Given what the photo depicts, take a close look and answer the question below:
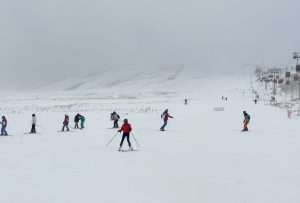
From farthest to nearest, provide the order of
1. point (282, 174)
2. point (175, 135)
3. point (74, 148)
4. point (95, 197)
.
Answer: point (175, 135)
point (74, 148)
point (282, 174)
point (95, 197)

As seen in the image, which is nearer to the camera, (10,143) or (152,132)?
(10,143)

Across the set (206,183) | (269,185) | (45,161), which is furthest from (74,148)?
(269,185)

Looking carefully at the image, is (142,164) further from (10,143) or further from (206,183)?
(10,143)

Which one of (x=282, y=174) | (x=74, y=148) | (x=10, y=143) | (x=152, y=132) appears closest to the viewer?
(x=282, y=174)

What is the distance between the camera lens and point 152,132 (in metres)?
32.0

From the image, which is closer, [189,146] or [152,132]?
[189,146]

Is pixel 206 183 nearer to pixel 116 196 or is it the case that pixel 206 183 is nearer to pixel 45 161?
pixel 116 196

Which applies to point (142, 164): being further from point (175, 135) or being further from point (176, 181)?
point (175, 135)

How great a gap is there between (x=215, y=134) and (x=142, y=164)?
1266 centimetres

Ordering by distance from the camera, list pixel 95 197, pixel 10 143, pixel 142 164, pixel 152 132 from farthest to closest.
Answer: pixel 152 132 < pixel 10 143 < pixel 142 164 < pixel 95 197

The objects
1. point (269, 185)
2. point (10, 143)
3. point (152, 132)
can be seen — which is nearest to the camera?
point (269, 185)

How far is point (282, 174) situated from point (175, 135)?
13975mm

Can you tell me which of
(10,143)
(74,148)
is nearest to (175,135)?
(74,148)

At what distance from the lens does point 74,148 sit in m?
23.4
